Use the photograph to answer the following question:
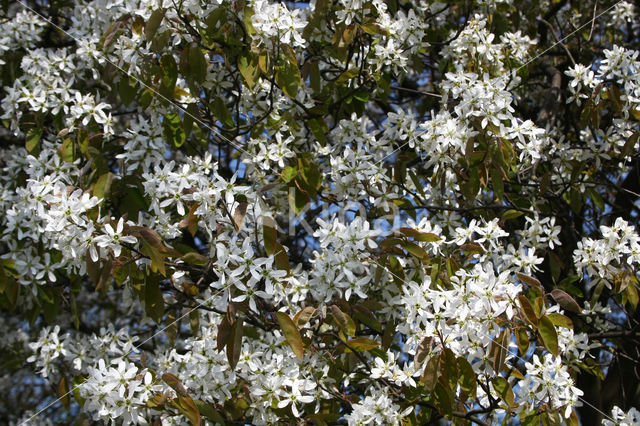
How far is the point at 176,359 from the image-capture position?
309cm

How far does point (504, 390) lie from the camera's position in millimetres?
2510

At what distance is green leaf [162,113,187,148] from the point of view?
3.32 meters

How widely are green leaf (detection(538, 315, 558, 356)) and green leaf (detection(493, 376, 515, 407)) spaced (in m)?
0.35

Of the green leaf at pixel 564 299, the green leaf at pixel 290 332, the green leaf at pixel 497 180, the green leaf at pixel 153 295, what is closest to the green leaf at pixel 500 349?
the green leaf at pixel 564 299

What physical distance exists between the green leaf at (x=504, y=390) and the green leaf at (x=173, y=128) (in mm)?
1930

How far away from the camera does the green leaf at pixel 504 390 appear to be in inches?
97.4

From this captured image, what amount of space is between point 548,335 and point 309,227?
59.6 inches

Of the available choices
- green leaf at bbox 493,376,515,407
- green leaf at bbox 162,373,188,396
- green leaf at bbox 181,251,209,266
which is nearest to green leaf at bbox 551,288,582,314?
green leaf at bbox 493,376,515,407

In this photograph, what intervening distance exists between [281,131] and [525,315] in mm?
1674

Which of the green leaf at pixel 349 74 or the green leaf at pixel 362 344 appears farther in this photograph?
the green leaf at pixel 349 74

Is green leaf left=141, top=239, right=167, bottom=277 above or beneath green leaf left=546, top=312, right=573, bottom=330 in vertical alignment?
beneath

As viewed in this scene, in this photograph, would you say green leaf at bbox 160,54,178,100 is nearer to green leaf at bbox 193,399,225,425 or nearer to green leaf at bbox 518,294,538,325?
green leaf at bbox 193,399,225,425

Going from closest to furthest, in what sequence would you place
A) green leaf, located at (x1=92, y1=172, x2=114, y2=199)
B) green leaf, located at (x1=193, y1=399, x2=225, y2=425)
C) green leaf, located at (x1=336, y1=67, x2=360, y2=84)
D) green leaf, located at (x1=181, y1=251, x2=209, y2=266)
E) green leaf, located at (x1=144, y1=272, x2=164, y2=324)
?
green leaf, located at (x1=181, y1=251, x2=209, y2=266) < green leaf, located at (x1=193, y1=399, x2=225, y2=425) < green leaf, located at (x1=144, y1=272, x2=164, y2=324) < green leaf, located at (x1=92, y1=172, x2=114, y2=199) < green leaf, located at (x1=336, y1=67, x2=360, y2=84)

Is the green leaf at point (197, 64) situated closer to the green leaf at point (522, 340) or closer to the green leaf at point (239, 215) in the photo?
the green leaf at point (239, 215)
